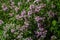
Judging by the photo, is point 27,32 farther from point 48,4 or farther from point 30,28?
point 48,4

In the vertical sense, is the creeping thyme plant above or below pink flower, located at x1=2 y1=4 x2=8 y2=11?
A: below

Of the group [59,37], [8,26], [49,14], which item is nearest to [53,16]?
[49,14]

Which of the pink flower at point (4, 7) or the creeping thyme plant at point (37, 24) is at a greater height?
the pink flower at point (4, 7)

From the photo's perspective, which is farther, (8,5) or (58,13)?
(8,5)

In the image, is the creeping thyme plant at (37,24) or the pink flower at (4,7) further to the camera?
the pink flower at (4,7)

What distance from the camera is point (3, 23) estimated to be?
3.82 m

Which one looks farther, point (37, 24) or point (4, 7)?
point (4, 7)

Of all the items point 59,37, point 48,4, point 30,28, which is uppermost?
point 48,4

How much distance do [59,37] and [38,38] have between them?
0.98 ft

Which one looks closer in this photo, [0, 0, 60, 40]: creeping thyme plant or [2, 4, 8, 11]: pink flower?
[0, 0, 60, 40]: creeping thyme plant

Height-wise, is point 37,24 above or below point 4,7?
below

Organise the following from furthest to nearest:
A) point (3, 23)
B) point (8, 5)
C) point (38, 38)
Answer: point (8, 5)
point (3, 23)
point (38, 38)

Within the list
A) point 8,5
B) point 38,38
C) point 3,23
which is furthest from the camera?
point 8,5

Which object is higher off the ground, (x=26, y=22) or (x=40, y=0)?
(x=40, y=0)
